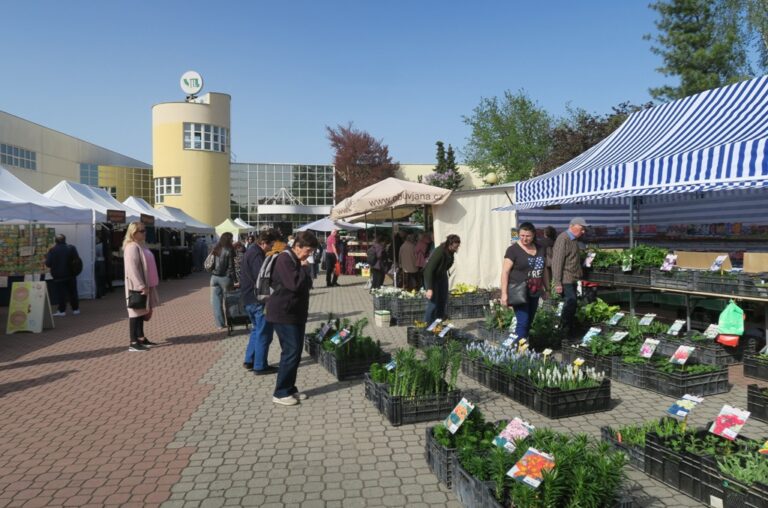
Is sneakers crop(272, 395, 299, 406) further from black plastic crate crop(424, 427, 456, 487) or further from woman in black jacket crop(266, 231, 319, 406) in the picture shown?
black plastic crate crop(424, 427, 456, 487)

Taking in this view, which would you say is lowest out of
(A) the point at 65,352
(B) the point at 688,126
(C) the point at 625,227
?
(A) the point at 65,352

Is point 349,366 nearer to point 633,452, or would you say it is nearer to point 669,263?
point 633,452

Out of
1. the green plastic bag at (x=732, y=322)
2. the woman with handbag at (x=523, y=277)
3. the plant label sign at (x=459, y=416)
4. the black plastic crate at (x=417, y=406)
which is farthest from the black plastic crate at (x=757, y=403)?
the plant label sign at (x=459, y=416)

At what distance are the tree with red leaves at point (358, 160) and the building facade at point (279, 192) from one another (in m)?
2.20

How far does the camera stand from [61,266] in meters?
11.5

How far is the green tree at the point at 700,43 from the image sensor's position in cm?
2147

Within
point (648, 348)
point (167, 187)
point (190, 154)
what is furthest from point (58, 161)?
point (648, 348)

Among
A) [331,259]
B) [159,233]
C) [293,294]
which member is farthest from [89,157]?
[293,294]

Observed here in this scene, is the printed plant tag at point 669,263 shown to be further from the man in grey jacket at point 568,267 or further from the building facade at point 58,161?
the building facade at point 58,161

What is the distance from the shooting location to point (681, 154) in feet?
21.7

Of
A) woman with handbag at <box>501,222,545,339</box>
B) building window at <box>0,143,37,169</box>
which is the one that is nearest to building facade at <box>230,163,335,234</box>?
building window at <box>0,143,37,169</box>

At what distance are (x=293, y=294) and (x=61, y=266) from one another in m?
8.82

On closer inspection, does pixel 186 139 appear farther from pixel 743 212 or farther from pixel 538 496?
pixel 538 496

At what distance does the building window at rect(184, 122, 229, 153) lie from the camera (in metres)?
39.2
